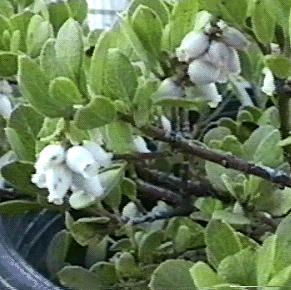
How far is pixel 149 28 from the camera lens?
1.37 ft

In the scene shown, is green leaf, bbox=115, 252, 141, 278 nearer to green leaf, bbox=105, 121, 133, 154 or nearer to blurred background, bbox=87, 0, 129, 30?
green leaf, bbox=105, 121, 133, 154

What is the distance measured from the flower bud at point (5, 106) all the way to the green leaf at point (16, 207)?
56mm

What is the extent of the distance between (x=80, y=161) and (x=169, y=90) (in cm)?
6

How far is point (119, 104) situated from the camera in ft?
1.28

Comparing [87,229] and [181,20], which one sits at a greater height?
[181,20]

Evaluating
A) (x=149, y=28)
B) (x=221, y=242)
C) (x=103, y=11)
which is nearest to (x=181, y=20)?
(x=149, y=28)

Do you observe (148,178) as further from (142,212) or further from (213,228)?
(213,228)

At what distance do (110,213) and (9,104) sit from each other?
0.10 meters

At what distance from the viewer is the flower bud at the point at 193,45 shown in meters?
0.40

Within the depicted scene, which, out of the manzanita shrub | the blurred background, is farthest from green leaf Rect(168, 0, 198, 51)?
the blurred background

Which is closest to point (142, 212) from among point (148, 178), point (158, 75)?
point (148, 178)

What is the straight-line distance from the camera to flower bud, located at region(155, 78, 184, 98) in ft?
1.32

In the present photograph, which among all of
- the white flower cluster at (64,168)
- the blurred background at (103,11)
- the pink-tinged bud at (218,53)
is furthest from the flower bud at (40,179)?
the blurred background at (103,11)

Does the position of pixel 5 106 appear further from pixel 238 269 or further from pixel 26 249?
pixel 238 269
